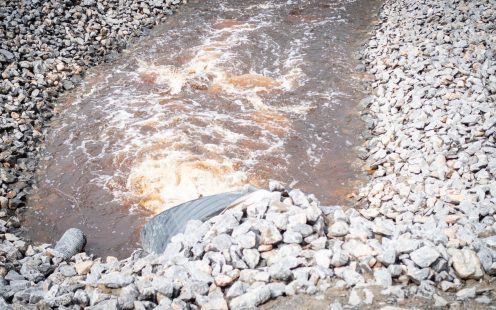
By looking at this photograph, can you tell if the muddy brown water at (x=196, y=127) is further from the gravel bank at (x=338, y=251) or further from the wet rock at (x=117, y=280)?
the wet rock at (x=117, y=280)

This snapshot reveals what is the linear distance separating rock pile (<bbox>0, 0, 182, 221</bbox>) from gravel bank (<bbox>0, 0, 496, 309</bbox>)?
1488 millimetres

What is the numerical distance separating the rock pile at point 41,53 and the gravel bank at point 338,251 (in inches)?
58.6

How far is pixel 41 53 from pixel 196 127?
3.87 meters

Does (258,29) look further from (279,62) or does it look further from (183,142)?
(183,142)

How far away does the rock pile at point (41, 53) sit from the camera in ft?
21.1

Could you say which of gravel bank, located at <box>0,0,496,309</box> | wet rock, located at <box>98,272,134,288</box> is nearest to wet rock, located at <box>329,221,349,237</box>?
gravel bank, located at <box>0,0,496,309</box>

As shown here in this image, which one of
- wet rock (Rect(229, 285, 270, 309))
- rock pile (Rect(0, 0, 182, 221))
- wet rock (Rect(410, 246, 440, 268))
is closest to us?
wet rock (Rect(229, 285, 270, 309))

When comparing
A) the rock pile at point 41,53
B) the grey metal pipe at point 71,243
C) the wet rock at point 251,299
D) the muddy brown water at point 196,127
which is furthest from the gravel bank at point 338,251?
the rock pile at point 41,53

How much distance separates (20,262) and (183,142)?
3049 mm

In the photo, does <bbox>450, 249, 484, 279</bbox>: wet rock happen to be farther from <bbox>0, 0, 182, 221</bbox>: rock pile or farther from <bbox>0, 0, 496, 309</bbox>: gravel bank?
<bbox>0, 0, 182, 221</bbox>: rock pile

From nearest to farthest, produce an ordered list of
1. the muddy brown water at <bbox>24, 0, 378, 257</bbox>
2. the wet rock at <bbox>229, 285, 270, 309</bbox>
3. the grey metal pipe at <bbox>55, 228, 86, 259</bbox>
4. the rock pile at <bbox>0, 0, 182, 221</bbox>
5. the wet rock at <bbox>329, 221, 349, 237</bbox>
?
the wet rock at <bbox>229, 285, 270, 309</bbox> < the wet rock at <bbox>329, 221, 349, 237</bbox> < the grey metal pipe at <bbox>55, 228, 86, 259</bbox> < the muddy brown water at <bbox>24, 0, 378, 257</bbox> < the rock pile at <bbox>0, 0, 182, 221</bbox>

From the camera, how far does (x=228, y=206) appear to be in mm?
4074

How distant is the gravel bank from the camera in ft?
9.85

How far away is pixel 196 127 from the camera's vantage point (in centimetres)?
715
